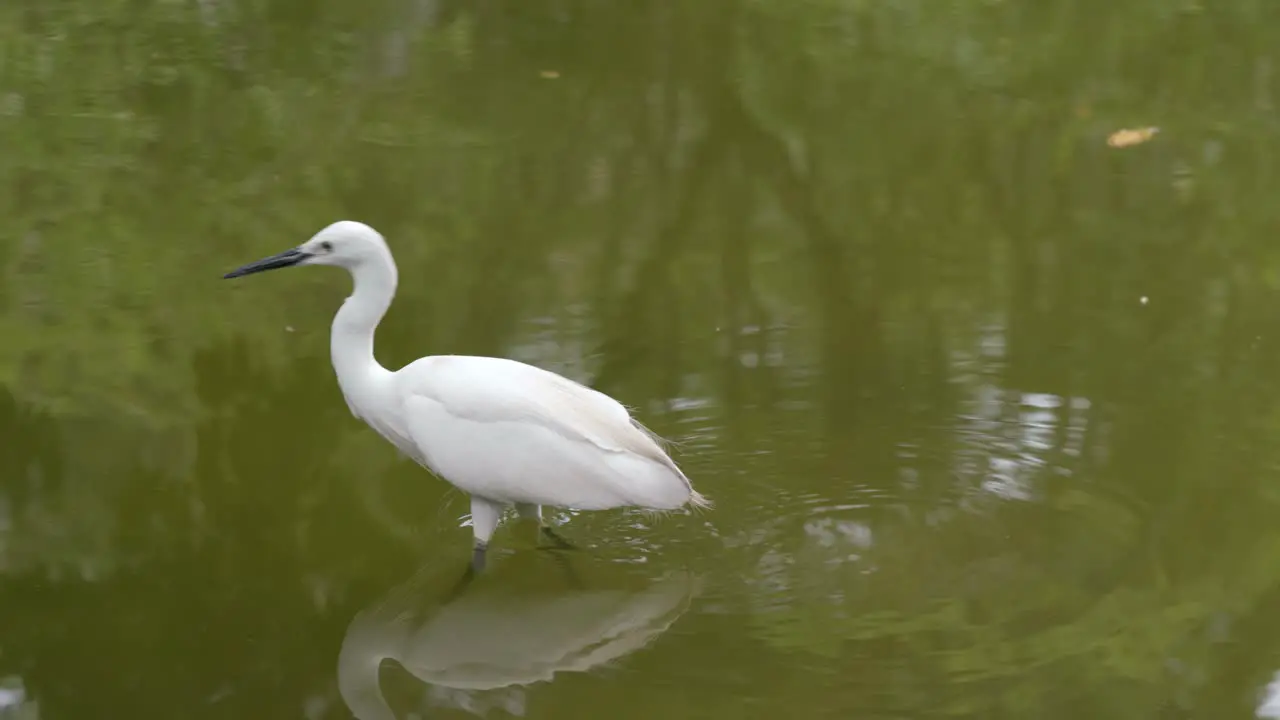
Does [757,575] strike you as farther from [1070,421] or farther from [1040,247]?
[1040,247]

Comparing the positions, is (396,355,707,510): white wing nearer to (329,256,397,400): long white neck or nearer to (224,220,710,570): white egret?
(224,220,710,570): white egret

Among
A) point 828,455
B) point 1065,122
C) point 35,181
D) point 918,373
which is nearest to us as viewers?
point 828,455

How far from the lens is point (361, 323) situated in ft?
12.0

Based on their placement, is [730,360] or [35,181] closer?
[730,360]

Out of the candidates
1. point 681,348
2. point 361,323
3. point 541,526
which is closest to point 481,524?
point 541,526

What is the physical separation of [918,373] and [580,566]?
1.44 metres

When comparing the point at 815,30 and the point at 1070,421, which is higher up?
the point at 815,30

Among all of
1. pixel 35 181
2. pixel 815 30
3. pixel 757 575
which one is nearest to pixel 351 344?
pixel 757 575

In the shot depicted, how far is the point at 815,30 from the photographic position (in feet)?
25.4

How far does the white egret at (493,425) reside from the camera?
11.5 feet

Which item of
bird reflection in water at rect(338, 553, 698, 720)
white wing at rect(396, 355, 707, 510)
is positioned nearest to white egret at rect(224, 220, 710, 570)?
white wing at rect(396, 355, 707, 510)

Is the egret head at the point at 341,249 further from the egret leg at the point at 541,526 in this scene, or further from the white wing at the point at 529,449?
the egret leg at the point at 541,526

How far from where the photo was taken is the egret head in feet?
11.8

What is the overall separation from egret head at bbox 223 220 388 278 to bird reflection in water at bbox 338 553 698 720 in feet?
2.62
